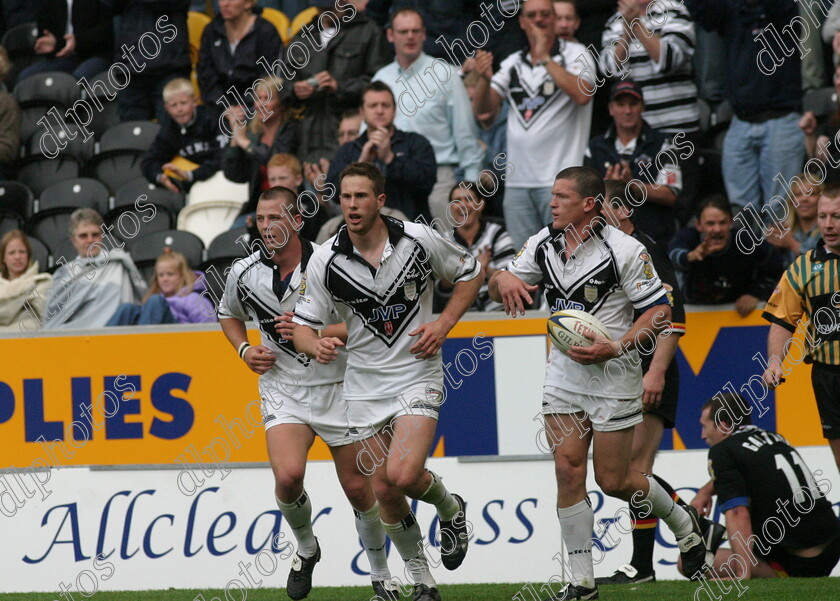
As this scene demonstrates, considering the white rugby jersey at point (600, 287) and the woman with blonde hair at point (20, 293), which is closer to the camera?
the white rugby jersey at point (600, 287)

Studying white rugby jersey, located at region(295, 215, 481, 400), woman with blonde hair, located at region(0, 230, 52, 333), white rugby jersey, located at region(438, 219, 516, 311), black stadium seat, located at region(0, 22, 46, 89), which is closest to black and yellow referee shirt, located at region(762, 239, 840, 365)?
white rugby jersey, located at region(295, 215, 481, 400)

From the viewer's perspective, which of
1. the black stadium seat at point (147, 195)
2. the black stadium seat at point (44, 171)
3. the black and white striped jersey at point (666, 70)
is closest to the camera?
the black and white striped jersey at point (666, 70)

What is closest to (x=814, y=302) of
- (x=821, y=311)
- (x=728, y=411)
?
(x=821, y=311)

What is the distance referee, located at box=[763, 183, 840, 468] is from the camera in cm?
778

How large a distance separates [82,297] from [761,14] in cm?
679

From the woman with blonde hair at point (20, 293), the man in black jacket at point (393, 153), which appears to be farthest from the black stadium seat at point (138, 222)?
the man in black jacket at point (393, 153)

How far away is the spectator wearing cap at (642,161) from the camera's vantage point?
34.8 ft

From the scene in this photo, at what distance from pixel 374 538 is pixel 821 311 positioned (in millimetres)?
3251

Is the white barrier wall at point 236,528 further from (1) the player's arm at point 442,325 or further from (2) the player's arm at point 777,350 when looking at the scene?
(1) the player's arm at point 442,325

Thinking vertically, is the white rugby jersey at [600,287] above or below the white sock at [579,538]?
above

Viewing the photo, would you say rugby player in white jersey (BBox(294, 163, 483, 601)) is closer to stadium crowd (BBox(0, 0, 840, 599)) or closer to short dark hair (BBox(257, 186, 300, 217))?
stadium crowd (BBox(0, 0, 840, 599))

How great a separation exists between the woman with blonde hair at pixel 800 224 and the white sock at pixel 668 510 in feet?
9.66

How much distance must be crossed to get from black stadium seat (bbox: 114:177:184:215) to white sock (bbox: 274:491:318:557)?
604 centimetres

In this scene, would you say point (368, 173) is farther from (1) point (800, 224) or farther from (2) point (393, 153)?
(1) point (800, 224)
